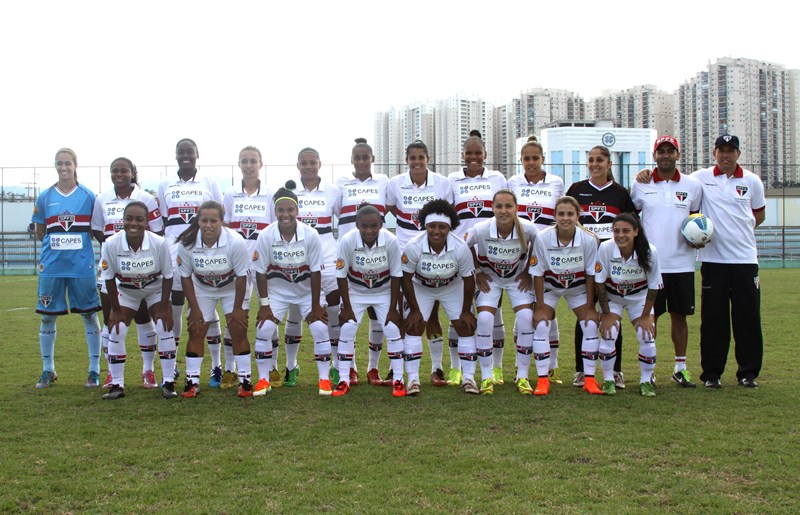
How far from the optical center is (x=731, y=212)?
623cm

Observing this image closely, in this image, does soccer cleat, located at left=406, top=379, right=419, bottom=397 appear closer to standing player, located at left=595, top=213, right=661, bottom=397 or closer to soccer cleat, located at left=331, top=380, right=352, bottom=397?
soccer cleat, located at left=331, top=380, right=352, bottom=397

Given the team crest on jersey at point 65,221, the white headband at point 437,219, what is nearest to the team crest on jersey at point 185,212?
the team crest on jersey at point 65,221

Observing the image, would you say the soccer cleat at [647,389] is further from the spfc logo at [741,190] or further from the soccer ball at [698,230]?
the spfc logo at [741,190]

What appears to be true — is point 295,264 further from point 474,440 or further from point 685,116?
point 685,116

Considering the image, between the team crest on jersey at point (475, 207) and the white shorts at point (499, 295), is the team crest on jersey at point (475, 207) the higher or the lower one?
the higher one

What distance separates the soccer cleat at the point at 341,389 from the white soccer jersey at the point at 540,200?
90.1 inches

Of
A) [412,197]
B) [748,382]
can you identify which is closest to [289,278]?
[412,197]

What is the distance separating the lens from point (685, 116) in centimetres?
5525

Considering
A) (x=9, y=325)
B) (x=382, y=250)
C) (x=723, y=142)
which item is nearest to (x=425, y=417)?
(x=382, y=250)

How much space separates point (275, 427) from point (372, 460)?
1.03 metres

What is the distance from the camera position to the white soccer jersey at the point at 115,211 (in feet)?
21.4

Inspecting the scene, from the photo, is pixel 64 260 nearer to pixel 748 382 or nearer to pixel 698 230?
pixel 698 230

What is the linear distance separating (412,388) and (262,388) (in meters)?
1.28

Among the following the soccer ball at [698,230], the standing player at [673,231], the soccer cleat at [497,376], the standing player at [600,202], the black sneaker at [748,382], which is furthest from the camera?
the soccer cleat at [497,376]
